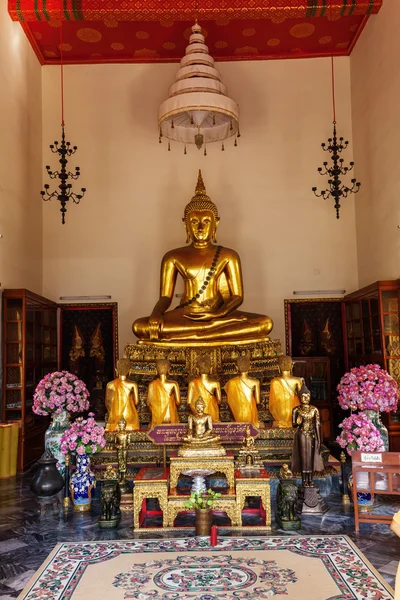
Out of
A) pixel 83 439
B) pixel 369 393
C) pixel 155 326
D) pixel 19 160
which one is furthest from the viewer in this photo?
pixel 19 160

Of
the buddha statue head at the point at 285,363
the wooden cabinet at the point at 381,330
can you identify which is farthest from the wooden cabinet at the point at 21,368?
the wooden cabinet at the point at 381,330

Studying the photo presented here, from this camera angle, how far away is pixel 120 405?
19.4ft

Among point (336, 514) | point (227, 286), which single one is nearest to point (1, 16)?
point (227, 286)

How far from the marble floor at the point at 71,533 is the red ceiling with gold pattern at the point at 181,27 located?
6.06m

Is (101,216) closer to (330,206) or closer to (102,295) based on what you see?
(102,295)

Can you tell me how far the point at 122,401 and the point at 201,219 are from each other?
3.18m

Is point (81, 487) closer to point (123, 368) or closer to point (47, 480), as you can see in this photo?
A: point (47, 480)

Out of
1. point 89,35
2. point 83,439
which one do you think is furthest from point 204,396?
point 89,35

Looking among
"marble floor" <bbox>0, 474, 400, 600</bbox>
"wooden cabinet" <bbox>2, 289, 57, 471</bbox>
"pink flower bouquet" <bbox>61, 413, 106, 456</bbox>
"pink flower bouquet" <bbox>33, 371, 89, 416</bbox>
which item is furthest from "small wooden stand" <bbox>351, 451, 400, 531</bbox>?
"wooden cabinet" <bbox>2, 289, 57, 471</bbox>

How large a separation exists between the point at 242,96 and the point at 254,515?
6.62 metres

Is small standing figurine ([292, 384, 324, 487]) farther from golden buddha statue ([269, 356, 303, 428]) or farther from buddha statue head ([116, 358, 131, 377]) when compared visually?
buddha statue head ([116, 358, 131, 377])

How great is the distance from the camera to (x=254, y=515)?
456cm

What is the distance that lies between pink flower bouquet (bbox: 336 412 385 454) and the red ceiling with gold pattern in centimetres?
565

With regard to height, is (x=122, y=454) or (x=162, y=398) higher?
(x=162, y=398)
